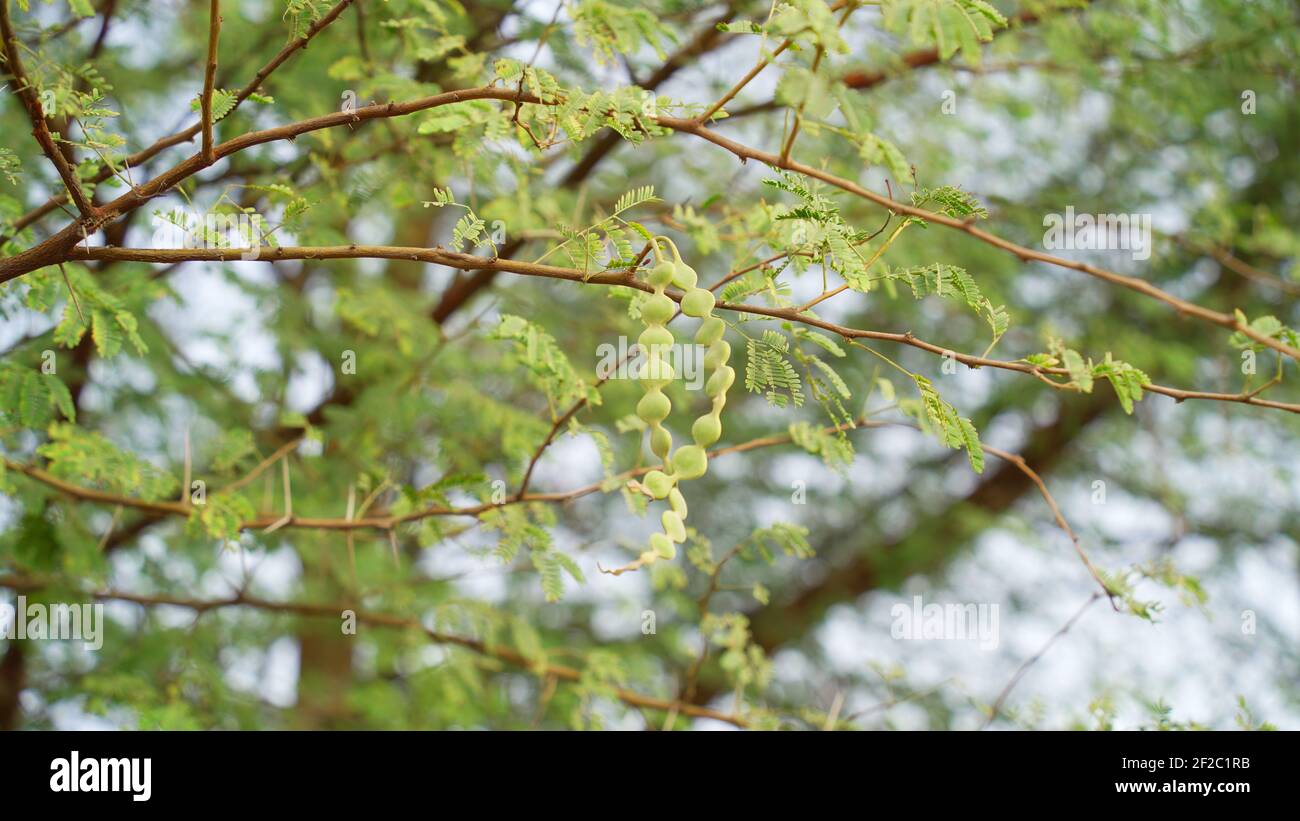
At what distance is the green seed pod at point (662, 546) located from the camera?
1.59 meters

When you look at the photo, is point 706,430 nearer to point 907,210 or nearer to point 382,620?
point 907,210

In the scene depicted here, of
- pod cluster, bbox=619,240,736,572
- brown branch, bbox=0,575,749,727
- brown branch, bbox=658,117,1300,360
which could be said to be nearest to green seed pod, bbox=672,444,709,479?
pod cluster, bbox=619,240,736,572

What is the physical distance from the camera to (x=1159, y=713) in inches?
102

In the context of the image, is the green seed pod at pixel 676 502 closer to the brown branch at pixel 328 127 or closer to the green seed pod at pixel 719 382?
the green seed pod at pixel 719 382

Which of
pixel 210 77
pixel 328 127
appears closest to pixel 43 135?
pixel 210 77

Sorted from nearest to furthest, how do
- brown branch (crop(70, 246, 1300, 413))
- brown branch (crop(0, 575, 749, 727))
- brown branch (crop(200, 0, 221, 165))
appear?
brown branch (crop(200, 0, 221, 165)) < brown branch (crop(70, 246, 1300, 413)) < brown branch (crop(0, 575, 749, 727))

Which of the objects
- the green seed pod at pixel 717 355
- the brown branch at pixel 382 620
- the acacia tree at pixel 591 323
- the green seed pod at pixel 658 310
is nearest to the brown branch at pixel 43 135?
the acacia tree at pixel 591 323

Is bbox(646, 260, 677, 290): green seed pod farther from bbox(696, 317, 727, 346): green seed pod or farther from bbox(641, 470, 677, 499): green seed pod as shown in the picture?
bbox(641, 470, 677, 499): green seed pod

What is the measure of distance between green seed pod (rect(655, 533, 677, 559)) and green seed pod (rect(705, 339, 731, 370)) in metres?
0.26

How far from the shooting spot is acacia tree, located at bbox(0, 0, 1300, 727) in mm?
1893

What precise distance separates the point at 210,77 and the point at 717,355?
842 millimetres

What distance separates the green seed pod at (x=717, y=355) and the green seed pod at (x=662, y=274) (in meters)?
0.12

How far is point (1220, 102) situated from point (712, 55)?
2218 millimetres
